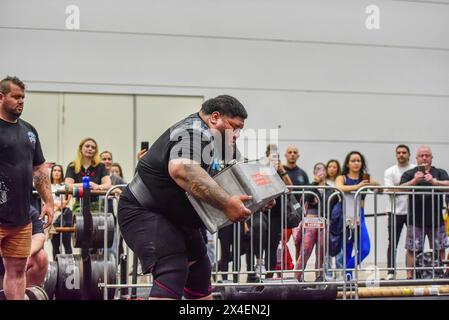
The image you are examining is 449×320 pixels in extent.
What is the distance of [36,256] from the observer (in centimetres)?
768

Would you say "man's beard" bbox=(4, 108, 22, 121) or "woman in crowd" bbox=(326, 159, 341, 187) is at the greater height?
"man's beard" bbox=(4, 108, 22, 121)

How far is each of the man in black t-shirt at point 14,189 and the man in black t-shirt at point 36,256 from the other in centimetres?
59

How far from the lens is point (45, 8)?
1380cm

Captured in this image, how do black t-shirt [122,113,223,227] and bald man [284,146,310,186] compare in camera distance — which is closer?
black t-shirt [122,113,223,227]

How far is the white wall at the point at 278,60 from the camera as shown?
13.9m

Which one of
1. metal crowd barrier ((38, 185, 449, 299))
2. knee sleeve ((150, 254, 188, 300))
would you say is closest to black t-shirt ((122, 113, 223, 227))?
knee sleeve ((150, 254, 188, 300))

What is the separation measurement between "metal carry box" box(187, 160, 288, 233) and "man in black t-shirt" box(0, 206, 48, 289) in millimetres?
2713

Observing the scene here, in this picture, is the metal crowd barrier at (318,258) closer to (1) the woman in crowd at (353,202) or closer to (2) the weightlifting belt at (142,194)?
(1) the woman in crowd at (353,202)

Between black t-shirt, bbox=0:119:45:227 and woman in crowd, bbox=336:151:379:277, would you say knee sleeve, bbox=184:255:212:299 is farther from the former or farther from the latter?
woman in crowd, bbox=336:151:379:277

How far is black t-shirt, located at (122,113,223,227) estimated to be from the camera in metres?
5.48

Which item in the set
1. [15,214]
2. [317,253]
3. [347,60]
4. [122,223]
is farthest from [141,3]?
[122,223]

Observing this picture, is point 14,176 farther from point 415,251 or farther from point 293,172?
point 293,172

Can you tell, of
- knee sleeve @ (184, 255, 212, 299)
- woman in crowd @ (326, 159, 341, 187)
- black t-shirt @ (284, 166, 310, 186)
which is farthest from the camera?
woman in crowd @ (326, 159, 341, 187)

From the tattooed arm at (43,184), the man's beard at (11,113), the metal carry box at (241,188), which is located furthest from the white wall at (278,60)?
the metal carry box at (241,188)
